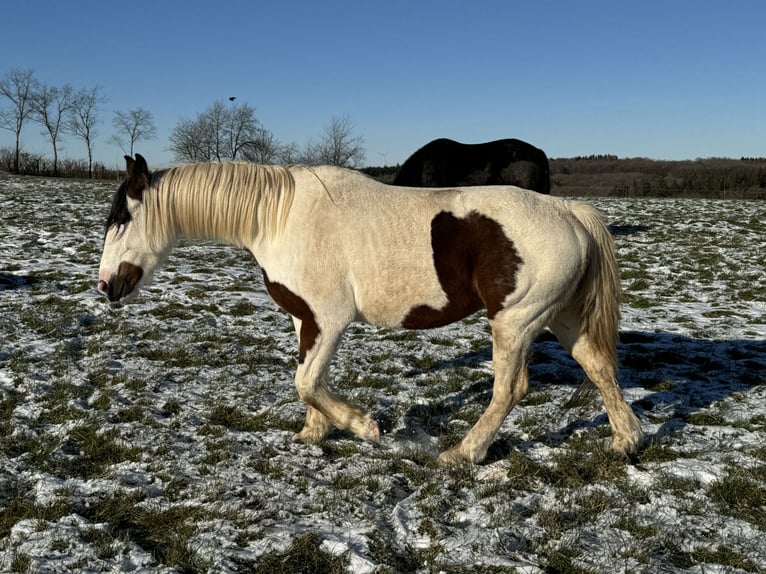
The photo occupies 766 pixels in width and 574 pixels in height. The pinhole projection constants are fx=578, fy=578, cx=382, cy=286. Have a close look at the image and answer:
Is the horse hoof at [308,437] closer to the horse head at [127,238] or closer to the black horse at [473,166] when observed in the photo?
the horse head at [127,238]

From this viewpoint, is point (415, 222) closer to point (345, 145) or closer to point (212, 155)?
point (345, 145)

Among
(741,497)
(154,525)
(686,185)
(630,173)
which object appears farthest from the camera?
(630,173)

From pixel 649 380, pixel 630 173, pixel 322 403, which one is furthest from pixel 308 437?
pixel 630 173

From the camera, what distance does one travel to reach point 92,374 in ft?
17.4

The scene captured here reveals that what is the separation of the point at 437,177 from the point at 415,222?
33.8 ft

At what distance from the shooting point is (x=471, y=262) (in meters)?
3.75

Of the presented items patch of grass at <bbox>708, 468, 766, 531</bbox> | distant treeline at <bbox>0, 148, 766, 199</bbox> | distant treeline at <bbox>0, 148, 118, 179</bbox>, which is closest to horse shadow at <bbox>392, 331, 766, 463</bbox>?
patch of grass at <bbox>708, 468, 766, 531</bbox>

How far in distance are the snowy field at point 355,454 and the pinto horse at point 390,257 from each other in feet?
1.44

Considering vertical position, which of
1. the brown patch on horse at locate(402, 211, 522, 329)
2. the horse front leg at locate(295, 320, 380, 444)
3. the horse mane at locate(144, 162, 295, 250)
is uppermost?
the horse mane at locate(144, 162, 295, 250)

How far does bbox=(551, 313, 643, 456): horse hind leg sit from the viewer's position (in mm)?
3959

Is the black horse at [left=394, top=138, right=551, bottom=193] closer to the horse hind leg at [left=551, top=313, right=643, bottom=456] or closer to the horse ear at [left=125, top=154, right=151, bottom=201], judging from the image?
the horse hind leg at [left=551, top=313, right=643, bottom=456]

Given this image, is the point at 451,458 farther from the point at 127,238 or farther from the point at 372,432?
the point at 127,238

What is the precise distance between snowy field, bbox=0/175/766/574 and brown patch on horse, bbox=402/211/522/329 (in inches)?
41.6

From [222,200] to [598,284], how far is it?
104 inches
